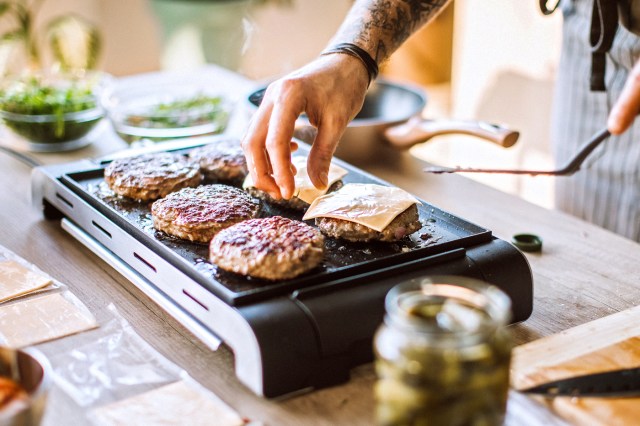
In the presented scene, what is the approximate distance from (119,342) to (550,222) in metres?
1.05

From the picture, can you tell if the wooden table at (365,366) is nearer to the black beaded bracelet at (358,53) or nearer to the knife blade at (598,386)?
the knife blade at (598,386)

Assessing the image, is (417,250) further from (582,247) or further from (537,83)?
(537,83)

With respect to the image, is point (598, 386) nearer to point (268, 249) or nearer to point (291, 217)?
point (268, 249)

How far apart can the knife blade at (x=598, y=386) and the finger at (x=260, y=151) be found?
655mm

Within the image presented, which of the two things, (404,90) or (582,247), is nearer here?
(582,247)

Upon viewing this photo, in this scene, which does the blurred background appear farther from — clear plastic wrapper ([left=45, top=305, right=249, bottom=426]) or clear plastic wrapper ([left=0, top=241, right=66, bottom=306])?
clear plastic wrapper ([left=45, top=305, right=249, bottom=426])

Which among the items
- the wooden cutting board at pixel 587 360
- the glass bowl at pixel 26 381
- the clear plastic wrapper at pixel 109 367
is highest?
the glass bowl at pixel 26 381

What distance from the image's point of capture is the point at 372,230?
4.64ft

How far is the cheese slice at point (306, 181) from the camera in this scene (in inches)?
63.4

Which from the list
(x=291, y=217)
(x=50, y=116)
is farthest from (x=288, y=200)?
(x=50, y=116)

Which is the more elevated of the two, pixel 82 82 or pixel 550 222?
pixel 82 82

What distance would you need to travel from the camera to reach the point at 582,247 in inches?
67.4

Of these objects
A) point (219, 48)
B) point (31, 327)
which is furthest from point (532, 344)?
point (219, 48)

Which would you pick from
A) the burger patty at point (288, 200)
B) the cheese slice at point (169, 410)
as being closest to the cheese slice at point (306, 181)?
the burger patty at point (288, 200)
